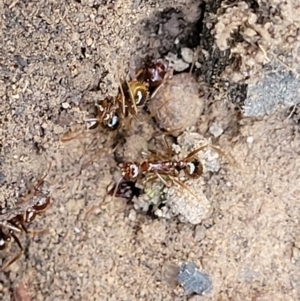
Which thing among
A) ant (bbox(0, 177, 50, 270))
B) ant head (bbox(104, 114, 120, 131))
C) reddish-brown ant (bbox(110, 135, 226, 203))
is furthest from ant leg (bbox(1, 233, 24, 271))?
ant head (bbox(104, 114, 120, 131))

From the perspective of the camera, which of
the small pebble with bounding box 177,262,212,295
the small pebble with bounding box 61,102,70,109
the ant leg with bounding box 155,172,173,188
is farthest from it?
the ant leg with bounding box 155,172,173,188

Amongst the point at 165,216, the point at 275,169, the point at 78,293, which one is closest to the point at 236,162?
the point at 275,169

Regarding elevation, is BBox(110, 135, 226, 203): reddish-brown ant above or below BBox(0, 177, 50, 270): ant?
above

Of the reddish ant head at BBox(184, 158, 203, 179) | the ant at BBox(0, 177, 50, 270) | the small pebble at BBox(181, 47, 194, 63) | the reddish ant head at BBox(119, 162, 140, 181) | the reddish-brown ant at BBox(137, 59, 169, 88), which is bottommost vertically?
the ant at BBox(0, 177, 50, 270)

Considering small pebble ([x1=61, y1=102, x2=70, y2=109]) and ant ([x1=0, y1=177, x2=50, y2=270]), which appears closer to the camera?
small pebble ([x1=61, y1=102, x2=70, y2=109])

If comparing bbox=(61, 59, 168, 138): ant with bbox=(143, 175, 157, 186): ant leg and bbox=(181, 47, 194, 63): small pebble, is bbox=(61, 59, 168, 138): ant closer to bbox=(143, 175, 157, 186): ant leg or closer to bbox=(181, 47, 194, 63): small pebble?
bbox=(181, 47, 194, 63): small pebble

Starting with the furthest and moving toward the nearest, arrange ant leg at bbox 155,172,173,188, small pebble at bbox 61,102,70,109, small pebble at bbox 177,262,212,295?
ant leg at bbox 155,172,173,188
small pebble at bbox 177,262,212,295
small pebble at bbox 61,102,70,109

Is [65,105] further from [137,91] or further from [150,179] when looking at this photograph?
[150,179]
